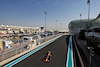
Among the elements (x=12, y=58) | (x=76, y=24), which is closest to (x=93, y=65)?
(x=12, y=58)

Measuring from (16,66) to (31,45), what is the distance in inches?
255

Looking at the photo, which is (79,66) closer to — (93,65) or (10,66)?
(93,65)

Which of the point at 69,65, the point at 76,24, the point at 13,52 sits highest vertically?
the point at 76,24

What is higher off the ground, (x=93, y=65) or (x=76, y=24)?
(x=76, y=24)

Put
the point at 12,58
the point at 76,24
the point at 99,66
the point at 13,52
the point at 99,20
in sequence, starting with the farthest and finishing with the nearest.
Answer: the point at 76,24
the point at 99,20
the point at 13,52
the point at 12,58
the point at 99,66

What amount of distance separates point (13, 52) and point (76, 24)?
15806 centimetres

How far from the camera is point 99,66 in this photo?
23.7 feet

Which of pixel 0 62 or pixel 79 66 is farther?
pixel 0 62

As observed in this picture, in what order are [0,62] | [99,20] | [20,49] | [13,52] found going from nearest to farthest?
[0,62] < [13,52] < [20,49] < [99,20]

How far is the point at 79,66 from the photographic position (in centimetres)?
729

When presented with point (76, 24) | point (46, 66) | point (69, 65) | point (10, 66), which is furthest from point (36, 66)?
point (76, 24)

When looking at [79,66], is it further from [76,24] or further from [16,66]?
[76,24]

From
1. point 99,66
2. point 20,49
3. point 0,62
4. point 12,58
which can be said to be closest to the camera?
point 99,66

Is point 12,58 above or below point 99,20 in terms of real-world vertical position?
below
